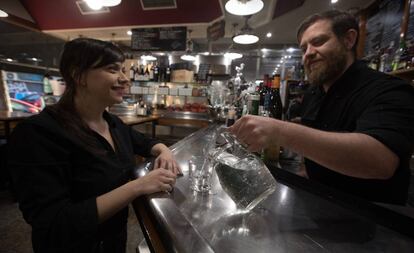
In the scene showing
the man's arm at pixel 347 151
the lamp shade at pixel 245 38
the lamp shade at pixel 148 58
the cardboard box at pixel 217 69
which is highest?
the lamp shade at pixel 245 38

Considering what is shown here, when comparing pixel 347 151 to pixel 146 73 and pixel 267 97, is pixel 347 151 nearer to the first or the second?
pixel 267 97

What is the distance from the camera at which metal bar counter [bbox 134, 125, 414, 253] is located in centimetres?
50

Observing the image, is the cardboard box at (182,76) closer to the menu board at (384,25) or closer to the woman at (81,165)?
the menu board at (384,25)

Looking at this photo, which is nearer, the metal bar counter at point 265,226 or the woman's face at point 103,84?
the metal bar counter at point 265,226

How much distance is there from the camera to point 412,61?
190cm

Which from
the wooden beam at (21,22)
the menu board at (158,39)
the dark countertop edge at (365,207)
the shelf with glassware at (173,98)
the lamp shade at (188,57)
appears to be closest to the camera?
the dark countertop edge at (365,207)

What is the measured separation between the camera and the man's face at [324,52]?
41.4 inches

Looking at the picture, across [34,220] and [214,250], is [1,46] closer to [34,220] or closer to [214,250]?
[34,220]

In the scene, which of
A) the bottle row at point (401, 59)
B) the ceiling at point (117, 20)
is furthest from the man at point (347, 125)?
the ceiling at point (117, 20)

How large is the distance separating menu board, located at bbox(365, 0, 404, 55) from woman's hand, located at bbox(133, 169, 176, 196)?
135 inches

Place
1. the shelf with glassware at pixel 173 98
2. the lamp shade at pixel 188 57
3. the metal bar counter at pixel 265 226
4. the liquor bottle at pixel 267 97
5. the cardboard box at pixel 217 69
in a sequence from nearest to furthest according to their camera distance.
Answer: the metal bar counter at pixel 265 226 → the liquor bottle at pixel 267 97 → the shelf with glassware at pixel 173 98 → the lamp shade at pixel 188 57 → the cardboard box at pixel 217 69

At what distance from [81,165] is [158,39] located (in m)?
4.33

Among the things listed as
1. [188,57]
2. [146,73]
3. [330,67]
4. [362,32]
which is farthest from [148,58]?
[330,67]

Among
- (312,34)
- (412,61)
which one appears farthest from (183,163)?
(412,61)
